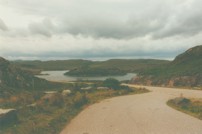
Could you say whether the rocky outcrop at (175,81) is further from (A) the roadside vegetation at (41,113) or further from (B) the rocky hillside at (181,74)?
(A) the roadside vegetation at (41,113)

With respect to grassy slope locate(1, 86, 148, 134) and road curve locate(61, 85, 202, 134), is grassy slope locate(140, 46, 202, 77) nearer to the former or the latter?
grassy slope locate(1, 86, 148, 134)

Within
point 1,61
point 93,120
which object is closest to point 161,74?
point 1,61

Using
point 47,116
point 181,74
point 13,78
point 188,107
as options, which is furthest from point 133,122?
point 181,74

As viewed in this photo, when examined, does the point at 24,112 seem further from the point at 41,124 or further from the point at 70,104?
the point at 70,104

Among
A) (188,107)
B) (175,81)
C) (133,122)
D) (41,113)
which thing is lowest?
(175,81)

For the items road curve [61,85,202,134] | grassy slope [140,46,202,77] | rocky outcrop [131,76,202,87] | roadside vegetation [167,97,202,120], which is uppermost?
grassy slope [140,46,202,77]

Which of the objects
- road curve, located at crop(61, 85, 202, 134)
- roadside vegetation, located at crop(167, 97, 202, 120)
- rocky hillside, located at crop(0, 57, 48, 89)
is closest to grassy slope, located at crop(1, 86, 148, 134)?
road curve, located at crop(61, 85, 202, 134)

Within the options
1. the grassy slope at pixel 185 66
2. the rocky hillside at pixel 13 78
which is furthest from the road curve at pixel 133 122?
the grassy slope at pixel 185 66

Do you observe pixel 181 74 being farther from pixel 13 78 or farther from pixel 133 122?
pixel 133 122
